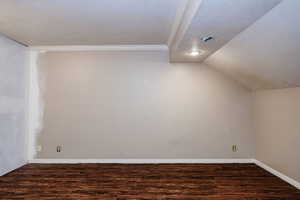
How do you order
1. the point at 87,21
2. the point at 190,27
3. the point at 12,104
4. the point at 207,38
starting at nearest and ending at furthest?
the point at 190,27 → the point at 207,38 → the point at 87,21 → the point at 12,104

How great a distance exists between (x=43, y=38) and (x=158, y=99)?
7.30 feet

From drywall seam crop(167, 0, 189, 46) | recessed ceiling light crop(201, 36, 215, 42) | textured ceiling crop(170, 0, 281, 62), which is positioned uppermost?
drywall seam crop(167, 0, 189, 46)

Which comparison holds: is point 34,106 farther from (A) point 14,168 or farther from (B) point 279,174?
(B) point 279,174

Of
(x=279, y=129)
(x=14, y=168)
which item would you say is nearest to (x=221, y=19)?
(x=279, y=129)

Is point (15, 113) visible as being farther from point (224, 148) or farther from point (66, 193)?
point (224, 148)

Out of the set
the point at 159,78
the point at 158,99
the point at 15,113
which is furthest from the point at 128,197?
the point at 15,113

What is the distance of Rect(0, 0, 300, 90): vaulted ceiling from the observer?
6.33ft

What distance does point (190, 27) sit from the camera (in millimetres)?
2281

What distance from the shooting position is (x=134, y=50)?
4.18 meters

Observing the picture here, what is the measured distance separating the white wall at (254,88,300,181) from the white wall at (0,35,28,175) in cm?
423

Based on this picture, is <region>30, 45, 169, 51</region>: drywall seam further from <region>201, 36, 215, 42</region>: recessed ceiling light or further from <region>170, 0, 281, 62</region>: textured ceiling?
<region>201, 36, 215, 42</region>: recessed ceiling light

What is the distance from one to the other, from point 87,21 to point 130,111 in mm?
1867

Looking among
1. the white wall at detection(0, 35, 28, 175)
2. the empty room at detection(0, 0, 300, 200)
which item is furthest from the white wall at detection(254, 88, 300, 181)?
the white wall at detection(0, 35, 28, 175)

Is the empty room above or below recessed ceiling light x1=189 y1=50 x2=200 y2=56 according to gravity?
below
